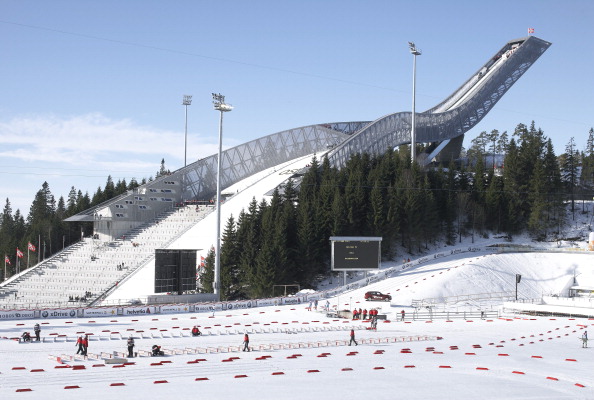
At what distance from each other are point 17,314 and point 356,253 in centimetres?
2704

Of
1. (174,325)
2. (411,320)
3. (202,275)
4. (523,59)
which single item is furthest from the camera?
(523,59)

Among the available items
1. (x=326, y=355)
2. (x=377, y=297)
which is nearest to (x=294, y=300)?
Answer: (x=377, y=297)

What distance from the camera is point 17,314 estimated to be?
42.5 meters

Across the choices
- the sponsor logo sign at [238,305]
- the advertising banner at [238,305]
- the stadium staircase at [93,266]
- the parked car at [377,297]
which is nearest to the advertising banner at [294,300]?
the advertising banner at [238,305]

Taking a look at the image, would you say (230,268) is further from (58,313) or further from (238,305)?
(58,313)

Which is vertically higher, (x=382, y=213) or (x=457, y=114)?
(x=457, y=114)

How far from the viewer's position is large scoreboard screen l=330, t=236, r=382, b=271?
184 feet

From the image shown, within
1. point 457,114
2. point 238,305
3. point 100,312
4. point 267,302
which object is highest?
point 457,114

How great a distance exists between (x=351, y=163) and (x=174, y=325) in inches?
1756

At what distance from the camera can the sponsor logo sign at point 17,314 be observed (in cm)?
4194

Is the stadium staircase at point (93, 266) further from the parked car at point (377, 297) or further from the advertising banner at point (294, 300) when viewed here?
the parked car at point (377, 297)

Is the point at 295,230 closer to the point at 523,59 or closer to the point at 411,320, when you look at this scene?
the point at 411,320

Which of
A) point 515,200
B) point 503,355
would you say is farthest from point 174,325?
point 515,200

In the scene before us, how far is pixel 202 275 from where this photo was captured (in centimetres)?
6256
